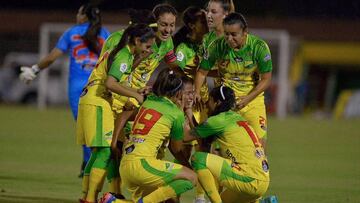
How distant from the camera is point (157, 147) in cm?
884

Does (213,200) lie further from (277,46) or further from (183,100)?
(277,46)

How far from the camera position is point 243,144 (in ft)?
29.7

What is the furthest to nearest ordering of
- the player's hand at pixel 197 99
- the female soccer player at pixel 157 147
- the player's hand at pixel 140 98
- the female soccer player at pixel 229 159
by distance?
1. the player's hand at pixel 197 99
2. the player's hand at pixel 140 98
3. the female soccer player at pixel 229 159
4. the female soccer player at pixel 157 147

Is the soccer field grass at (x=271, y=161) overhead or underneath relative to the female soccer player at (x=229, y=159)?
underneath

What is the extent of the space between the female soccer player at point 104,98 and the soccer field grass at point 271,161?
1.00 metres

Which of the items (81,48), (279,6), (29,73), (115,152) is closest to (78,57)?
(81,48)

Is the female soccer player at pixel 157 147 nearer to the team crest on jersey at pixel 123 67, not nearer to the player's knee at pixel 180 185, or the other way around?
the player's knee at pixel 180 185

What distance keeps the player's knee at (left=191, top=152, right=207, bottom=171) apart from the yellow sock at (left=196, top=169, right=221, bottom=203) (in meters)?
0.05

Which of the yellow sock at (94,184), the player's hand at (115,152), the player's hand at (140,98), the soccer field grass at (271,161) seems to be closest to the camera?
the player's hand at (140,98)

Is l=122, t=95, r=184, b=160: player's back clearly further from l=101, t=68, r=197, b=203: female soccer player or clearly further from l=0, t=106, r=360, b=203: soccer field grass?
l=0, t=106, r=360, b=203: soccer field grass

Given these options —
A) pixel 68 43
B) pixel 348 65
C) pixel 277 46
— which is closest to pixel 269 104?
pixel 277 46

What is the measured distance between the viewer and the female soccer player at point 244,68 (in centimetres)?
974

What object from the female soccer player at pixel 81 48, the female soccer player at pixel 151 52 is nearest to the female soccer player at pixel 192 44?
the female soccer player at pixel 151 52

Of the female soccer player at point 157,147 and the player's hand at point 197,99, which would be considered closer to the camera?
the female soccer player at point 157,147
